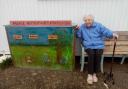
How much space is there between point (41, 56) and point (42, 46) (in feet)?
0.79

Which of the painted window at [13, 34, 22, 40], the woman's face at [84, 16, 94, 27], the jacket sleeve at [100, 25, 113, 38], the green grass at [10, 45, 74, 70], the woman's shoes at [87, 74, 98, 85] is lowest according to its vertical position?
the woman's shoes at [87, 74, 98, 85]

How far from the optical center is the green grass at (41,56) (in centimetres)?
448

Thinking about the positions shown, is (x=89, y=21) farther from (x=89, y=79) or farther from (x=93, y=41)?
(x=89, y=79)

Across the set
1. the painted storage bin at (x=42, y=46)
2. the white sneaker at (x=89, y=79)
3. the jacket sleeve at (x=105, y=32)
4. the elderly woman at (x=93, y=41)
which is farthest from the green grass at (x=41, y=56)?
the jacket sleeve at (x=105, y=32)

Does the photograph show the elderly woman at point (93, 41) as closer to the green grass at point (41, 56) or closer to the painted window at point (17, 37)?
the green grass at point (41, 56)

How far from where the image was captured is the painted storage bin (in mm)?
4340

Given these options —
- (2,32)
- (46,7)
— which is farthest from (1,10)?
(46,7)

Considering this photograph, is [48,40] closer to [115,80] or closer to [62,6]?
[62,6]

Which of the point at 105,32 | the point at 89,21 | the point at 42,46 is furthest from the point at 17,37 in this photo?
the point at 105,32

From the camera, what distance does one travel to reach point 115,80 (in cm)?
426

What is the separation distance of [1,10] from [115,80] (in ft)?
9.56

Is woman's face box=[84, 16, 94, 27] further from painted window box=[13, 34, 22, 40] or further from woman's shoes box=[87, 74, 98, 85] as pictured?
painted window box=[13, 34, 22, 40]

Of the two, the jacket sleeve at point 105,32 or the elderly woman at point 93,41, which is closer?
the elderly woman at point 93,41

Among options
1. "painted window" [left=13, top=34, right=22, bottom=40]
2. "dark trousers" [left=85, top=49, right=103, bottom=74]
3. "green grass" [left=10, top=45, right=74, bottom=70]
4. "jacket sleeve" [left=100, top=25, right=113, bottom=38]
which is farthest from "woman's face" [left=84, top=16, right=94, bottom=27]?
"painted window" [left=13, top=34, right=22, bottom=40]
